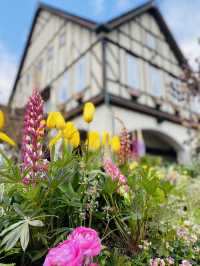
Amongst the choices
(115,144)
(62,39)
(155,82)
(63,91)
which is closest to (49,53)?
(62,39)

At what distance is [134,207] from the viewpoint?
120 cm

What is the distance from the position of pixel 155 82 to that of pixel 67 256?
1013cm

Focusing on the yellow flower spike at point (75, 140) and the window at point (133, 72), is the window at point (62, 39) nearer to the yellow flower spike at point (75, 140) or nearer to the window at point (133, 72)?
the window at point (133, 72)

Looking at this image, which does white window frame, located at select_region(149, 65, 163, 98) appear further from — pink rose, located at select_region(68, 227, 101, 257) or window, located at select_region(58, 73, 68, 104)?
pink rose, located at select_region(68, 227, 101, 257)

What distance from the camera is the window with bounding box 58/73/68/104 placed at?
33.7 ft

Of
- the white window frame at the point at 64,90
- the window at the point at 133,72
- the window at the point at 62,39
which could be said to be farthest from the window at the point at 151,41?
the white window frame at the point at 64,90

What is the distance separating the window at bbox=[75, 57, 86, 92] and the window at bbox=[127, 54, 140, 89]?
4.72 feet

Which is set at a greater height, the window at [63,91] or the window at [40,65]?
the window at [40,65]

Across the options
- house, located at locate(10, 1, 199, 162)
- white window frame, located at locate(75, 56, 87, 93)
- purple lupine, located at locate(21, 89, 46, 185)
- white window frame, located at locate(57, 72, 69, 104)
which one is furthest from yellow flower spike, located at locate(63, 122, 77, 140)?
white window frame, located at locate(57, 72, 69, 104)

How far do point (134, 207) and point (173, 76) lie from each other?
35.1 ft

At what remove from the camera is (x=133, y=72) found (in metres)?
9.91

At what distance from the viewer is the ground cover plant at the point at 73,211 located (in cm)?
93

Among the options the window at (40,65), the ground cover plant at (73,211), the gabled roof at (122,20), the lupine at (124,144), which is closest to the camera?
the ground cover plant at (73,211)

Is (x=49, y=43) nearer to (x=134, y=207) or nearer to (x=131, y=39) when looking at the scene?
(x=131, y=39)
